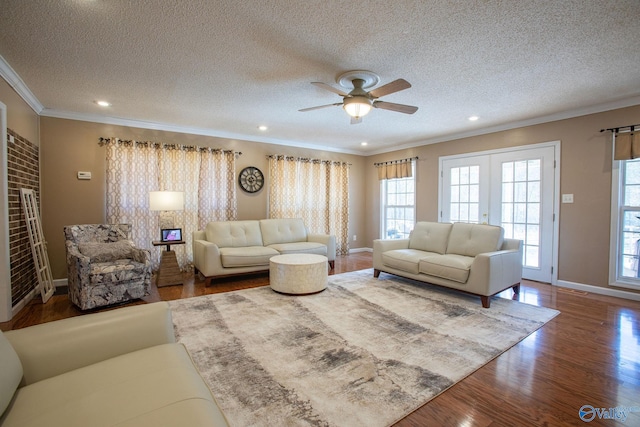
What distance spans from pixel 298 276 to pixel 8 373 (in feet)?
8.93

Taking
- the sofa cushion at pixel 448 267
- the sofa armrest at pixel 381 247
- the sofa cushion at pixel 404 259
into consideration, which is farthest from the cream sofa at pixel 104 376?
the sofa armrest at pixel 381 247

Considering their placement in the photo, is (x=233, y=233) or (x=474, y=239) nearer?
(x=474, y=239)

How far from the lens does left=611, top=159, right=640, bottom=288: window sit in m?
3.58

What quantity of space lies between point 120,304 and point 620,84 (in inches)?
235

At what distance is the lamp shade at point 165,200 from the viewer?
4109 millimetres

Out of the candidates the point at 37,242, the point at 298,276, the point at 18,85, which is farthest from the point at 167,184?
the point at 298,276

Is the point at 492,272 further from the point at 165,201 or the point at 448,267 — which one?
the point at 165,201

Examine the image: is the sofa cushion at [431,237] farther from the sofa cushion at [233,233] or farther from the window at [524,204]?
the sofa cushion at [233,233]

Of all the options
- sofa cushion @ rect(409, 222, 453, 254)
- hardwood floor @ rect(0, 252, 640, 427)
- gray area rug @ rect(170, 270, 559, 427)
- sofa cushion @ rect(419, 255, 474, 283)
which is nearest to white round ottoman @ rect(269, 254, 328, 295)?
gray area rug @ rect(170, 270, 559, 427)

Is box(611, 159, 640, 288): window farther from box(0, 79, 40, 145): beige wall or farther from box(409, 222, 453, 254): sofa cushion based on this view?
box(0, 79, 40, 145): beige wall

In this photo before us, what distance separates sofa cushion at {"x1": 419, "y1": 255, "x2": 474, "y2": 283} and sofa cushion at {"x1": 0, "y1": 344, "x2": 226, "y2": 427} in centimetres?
308

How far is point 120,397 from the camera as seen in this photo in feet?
3.41

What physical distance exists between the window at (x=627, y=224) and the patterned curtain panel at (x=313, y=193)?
174 inches

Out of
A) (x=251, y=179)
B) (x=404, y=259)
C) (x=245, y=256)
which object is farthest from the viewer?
(x=251, y=179)
